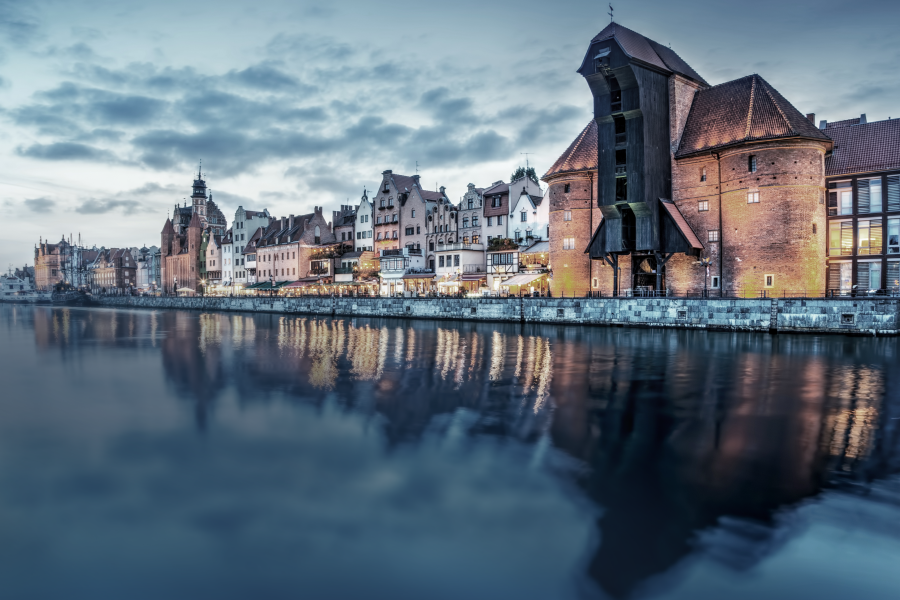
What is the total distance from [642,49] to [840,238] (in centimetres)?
1788

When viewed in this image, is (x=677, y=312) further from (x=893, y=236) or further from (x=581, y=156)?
(x=581, y=156)

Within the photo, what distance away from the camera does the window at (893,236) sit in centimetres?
3462

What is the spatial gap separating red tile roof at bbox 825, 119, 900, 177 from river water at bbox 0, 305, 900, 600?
21889mm

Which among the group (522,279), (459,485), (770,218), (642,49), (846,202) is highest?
(642,49)

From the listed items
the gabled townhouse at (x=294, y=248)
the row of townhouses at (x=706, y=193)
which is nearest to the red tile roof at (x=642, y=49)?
the row of townhouses at (x=706, y=193)

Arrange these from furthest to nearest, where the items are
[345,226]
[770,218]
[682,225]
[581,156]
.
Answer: [345,226], [581,156], [682,225], [770,218]

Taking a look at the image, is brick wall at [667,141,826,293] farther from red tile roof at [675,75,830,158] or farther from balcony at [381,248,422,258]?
balcony at [381,248,422,258]

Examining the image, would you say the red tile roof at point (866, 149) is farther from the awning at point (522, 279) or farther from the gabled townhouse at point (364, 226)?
the gabled townhouse at point (364, 226)

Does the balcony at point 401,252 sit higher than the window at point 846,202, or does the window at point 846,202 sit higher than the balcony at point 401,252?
the window at point 846,202

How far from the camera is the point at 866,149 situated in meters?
36.5

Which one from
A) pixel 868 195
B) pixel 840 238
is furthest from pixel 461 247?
pixel 868 195

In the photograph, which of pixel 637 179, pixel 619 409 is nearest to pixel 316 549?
pixel 619 409

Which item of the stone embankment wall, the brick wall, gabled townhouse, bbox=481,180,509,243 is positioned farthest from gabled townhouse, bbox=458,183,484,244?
the brick wall

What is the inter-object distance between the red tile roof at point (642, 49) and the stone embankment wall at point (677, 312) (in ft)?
52.1
